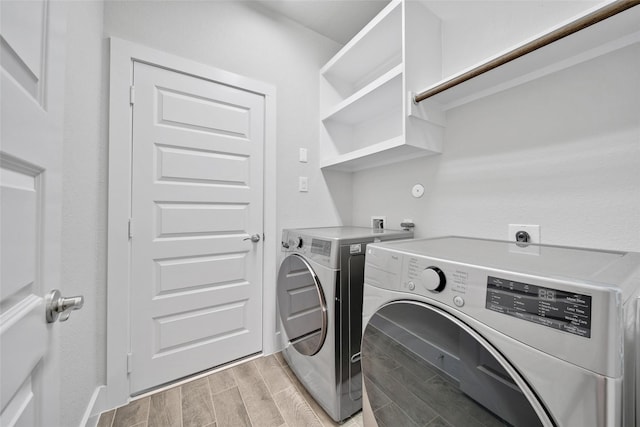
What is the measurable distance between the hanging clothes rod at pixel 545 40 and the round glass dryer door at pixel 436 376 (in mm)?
1053

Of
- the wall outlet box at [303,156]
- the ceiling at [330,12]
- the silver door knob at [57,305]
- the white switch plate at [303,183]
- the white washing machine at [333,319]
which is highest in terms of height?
the ceiling at [330,12]

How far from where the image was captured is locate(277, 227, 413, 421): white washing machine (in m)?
1.15

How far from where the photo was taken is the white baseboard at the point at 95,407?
1111mm

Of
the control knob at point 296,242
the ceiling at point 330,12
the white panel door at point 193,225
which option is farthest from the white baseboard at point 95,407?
the ceiling at point 330,12

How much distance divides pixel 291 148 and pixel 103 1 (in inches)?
50.9

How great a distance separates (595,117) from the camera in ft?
3.13

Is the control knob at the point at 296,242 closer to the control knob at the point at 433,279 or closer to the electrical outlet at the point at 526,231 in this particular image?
the control knob at the point at 433,279

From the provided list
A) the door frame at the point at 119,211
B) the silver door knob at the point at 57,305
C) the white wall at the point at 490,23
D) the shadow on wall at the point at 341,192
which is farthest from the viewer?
the shadow on wall at the point at 341,192

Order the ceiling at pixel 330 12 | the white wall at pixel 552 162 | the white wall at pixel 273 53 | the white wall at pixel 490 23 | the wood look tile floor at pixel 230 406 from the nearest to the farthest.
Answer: the white wall at pixel 552 162 → the white wall at pixel 490 23 → the wood look tile floor at pixel 230 406 → the white wall at pixel 273 53 → the ceiling at pixel 330 12

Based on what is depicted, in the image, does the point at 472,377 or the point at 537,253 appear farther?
the point at 537,253

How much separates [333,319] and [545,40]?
1404 mm

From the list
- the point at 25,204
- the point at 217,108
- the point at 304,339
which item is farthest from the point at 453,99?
the point at 25,204

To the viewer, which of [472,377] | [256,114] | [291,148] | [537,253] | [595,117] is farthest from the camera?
[291,148]

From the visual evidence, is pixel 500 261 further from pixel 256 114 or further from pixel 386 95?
pixel 256 114
